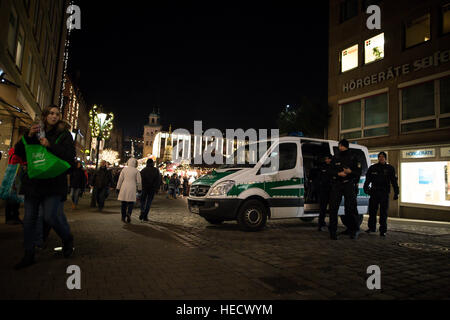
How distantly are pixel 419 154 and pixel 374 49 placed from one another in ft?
20.8

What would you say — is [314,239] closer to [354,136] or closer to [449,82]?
[449,82]

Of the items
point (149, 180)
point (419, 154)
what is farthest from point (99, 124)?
point (419, 154)

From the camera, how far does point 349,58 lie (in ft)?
59.8

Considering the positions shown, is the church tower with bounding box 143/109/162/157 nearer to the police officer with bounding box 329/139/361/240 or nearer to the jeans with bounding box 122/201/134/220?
the jeans with bounding box 122/201/134/220

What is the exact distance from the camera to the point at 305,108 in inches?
803

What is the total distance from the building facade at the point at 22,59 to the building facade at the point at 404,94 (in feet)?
50.9

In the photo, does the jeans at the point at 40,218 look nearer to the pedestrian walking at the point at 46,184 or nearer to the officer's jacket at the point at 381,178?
the pedestrian walking at the point at 46,184

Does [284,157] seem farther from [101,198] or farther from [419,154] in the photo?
[419,154]

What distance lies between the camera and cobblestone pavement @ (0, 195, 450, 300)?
332 cm

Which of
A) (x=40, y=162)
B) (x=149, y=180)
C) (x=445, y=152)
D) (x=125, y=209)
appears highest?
(x=445, y=152)

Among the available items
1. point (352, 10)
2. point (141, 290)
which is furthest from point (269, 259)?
point (352, 10)

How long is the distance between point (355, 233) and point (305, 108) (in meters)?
14.4

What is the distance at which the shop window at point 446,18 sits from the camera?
1353cm

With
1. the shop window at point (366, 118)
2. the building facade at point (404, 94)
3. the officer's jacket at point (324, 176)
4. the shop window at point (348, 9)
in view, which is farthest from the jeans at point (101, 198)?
the shop window at point (348, 9)
